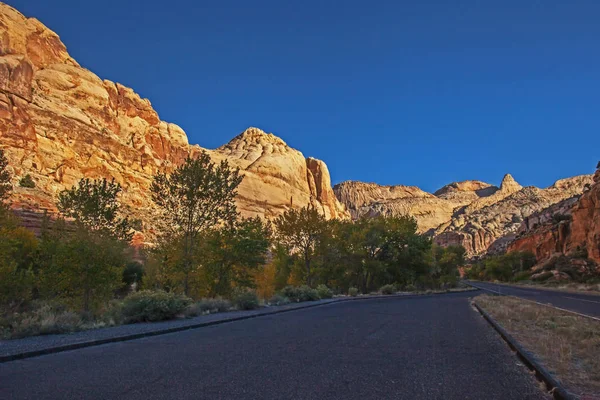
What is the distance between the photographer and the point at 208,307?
20188 millimetres

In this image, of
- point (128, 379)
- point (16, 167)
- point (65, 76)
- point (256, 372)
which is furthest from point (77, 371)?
point (65, 76)

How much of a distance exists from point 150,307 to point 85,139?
10348 cm

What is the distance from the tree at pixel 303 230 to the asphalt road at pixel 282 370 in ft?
96.6

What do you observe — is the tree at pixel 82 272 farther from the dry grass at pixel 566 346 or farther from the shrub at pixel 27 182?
the shrub at pixel 27 182

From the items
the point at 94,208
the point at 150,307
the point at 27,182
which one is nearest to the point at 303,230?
the point at 94,208

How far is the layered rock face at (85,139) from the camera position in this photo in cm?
8662

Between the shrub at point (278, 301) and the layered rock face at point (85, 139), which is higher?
the layered rock face at point (85, 139)

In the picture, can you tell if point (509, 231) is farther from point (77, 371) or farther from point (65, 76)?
point (77, 371)

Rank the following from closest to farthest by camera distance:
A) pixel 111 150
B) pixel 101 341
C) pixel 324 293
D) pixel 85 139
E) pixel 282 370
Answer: pixel 282 370
pixel 101 341
pixel 324 293
pixel 85 139
pixel 111 150

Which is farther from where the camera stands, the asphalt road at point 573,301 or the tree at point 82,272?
the tree at point 82,272

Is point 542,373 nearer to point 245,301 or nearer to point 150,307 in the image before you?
point 150,307

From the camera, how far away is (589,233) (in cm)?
5966

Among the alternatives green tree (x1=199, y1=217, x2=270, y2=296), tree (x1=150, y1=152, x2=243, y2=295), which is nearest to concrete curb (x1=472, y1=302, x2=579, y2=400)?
green tree (x1=199, y1=217, x2=270, y2=296)

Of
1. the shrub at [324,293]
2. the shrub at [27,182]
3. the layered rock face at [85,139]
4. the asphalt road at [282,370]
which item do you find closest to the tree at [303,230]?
the shrub at [324,293]
